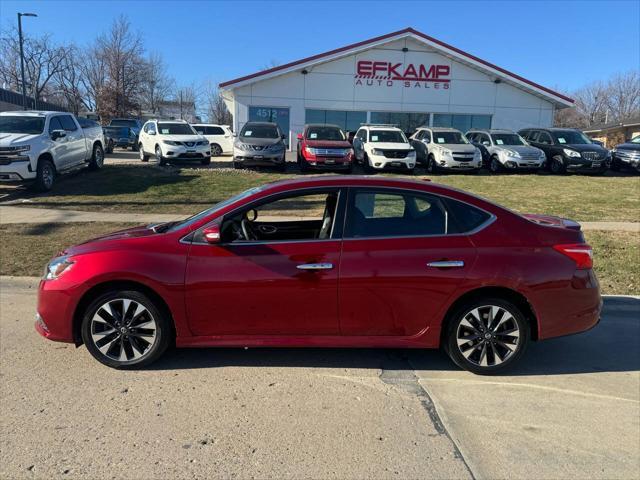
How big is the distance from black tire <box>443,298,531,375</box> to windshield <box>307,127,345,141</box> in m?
14.9

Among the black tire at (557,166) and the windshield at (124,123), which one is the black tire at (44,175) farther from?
the windshield at (124,123)

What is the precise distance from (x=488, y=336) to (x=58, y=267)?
3.46m

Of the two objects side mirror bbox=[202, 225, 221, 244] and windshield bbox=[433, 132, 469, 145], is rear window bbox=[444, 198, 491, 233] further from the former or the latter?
windshield bbox=[433, 132, 469, 145]

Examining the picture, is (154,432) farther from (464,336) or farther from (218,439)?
(464,336)

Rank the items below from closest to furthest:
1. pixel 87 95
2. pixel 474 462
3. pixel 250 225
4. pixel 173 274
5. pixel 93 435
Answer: pixel 474 462 < pixel 93 435 < pixel 173 274 < pixel 250 225 < pixel 87 95

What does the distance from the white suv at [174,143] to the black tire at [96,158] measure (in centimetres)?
204

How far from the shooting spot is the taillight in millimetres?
4012

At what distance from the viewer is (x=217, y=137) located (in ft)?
87.8

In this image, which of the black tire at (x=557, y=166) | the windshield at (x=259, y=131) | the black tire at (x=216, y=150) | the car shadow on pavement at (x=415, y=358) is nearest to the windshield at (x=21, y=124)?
the windshield at (x=259, y=131)

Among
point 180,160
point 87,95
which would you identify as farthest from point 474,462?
point 87,95

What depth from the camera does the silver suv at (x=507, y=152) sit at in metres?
18.5

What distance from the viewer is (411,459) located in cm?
296

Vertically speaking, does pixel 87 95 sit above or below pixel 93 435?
above

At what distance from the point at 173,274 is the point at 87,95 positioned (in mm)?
66707
